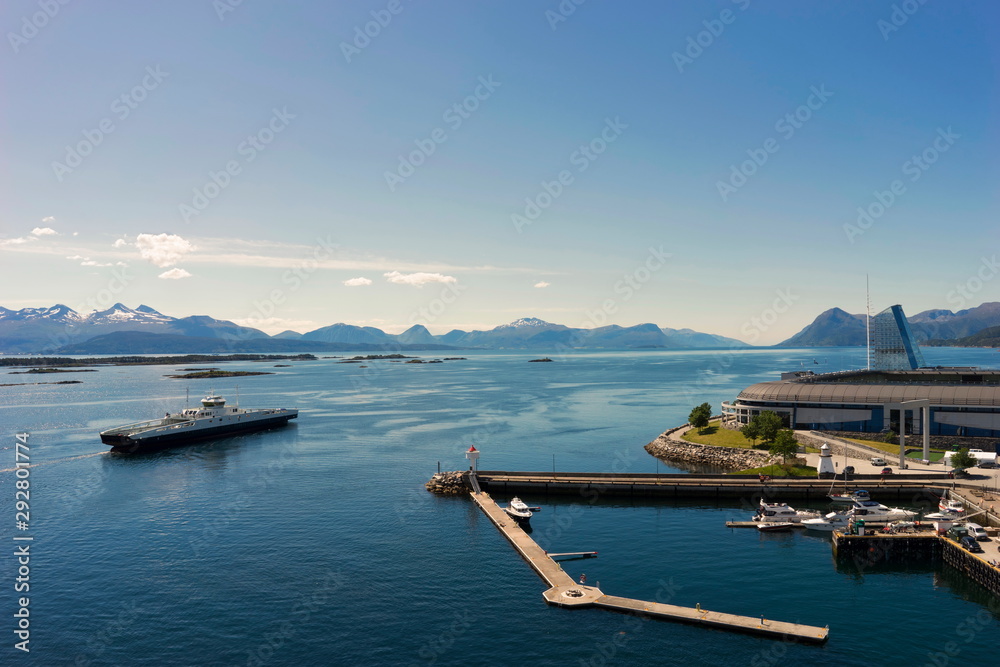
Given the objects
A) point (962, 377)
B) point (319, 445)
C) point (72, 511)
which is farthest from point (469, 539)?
point (962, 377)

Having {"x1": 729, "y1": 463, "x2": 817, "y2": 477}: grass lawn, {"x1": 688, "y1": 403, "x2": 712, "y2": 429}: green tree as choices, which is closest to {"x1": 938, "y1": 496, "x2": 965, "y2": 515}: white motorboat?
{"x1": 729, "y1": 463, "x2": 817, "y2": 477}: grass lawn

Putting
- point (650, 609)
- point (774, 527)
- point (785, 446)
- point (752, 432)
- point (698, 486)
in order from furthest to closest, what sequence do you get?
point (752, 432)
point (785, 446)
point (698, 486)
point (774, 527)
point (650, 609)

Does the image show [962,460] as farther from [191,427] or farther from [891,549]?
[191,427]

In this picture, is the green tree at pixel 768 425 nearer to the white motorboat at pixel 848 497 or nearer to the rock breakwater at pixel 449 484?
the white motorboat at pixel 848 497

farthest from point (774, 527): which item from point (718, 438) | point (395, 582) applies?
point (395, 582)

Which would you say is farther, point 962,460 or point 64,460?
point 64,460

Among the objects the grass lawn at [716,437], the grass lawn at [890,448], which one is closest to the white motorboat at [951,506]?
the grass lawn at [890,448]
